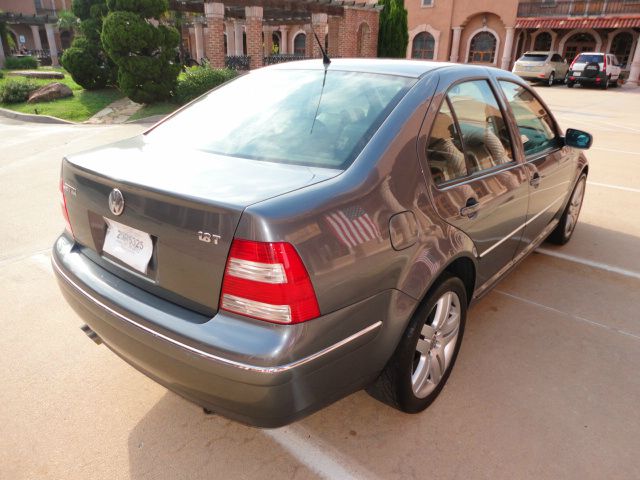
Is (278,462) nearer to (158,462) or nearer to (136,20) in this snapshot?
(158,462)

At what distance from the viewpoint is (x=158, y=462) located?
2.12m

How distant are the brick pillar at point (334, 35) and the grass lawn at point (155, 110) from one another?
1171 cm

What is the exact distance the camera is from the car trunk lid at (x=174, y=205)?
170 cm

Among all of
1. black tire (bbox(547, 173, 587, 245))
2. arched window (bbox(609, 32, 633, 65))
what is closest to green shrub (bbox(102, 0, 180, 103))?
black tire (bbox(547, 173, 587, 245))

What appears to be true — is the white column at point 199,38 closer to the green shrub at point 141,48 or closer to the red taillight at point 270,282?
the green shrub at point 141,48

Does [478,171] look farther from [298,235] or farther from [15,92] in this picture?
[15,92]

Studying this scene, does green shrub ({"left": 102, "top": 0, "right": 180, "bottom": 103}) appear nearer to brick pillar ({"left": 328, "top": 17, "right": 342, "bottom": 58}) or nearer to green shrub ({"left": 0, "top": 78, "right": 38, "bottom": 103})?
green shrub ({"left": 0, "top": 78, "right": 38, "bottom": 103})

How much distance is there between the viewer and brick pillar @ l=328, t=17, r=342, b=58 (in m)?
23.4

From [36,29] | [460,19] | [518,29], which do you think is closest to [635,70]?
[518,29]

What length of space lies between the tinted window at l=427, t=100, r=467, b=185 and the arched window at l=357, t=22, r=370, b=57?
973 inches

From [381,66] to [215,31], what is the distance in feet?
53.9

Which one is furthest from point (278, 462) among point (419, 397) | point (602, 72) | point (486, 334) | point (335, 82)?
point (602, 72)

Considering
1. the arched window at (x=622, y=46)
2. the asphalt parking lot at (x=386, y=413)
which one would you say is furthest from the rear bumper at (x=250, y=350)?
the arched window at (x=622, y=46)

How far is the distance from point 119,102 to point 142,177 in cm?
1437
